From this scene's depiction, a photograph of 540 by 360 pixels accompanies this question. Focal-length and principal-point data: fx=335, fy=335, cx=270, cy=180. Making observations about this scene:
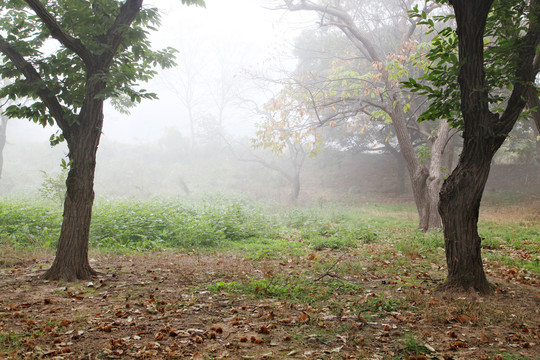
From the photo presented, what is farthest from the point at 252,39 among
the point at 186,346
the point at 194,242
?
the point at 186,346

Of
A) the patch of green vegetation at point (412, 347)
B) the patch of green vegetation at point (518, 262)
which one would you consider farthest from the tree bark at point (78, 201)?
the patch of green vegetation at point (518, 262)

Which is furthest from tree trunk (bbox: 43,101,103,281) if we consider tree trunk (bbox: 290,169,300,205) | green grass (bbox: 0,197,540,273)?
tree trunk (bbox: 290,169,300,205)

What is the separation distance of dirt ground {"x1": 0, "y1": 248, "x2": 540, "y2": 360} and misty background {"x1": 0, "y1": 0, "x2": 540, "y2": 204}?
10157mm

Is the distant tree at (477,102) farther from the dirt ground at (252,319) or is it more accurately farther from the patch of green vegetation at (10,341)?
the patch of green vegetation at (10,341)

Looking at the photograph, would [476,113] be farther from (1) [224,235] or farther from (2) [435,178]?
(1) [224,235]

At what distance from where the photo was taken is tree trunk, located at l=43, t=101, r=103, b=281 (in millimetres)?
5141

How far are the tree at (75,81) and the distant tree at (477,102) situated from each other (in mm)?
4489

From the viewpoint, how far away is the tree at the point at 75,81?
5043 mm

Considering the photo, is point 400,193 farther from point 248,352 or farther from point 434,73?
point 248,352

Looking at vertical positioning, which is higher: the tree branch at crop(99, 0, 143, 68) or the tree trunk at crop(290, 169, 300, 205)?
the tree branch at crop(99, 0, 143, 68)

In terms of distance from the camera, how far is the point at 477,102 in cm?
431

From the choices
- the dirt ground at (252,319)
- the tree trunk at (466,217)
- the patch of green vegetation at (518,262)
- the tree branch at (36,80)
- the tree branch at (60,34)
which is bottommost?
the dirt ground at (252,319)

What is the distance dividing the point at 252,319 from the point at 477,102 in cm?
388

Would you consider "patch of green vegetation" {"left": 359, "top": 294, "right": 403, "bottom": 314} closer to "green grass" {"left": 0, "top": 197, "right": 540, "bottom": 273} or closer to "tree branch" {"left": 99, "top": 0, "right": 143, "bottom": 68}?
"green grass" {"left": 0, "top": 197, "right": 540, "bottom": 273}
